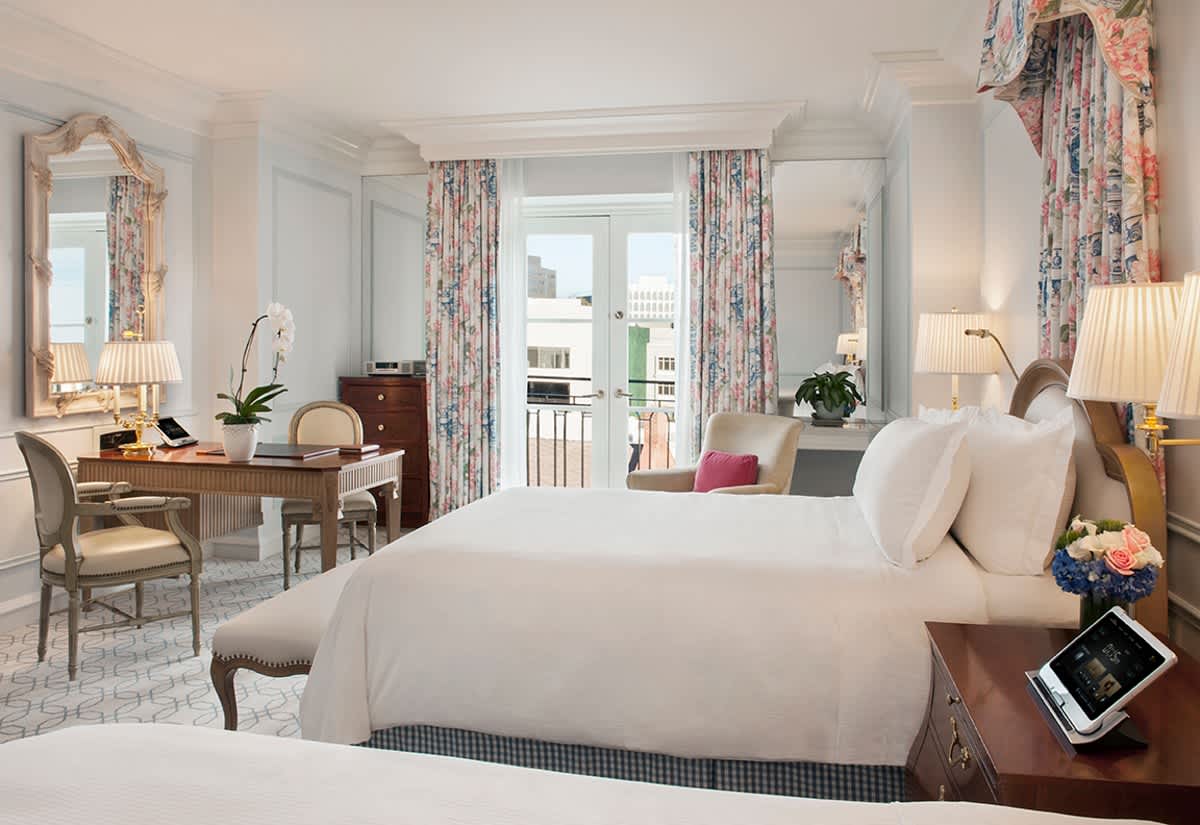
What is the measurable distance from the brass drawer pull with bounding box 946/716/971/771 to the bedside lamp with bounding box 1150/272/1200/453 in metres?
0.67

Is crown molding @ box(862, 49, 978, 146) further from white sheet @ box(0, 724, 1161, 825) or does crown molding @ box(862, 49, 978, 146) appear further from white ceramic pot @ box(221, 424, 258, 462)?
white sheet @ box(0, 724, 1161, 825)

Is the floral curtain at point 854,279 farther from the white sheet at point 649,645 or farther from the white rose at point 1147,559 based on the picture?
the white rose at point 1147,559

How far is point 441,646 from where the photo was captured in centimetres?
219

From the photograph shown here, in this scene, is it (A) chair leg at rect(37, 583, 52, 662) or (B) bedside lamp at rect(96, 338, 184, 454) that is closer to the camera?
(A) chair leg at rect(37, 583, 52, 662)

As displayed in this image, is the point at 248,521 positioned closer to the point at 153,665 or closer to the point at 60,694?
the point at 153,665

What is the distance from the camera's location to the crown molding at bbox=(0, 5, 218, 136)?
3.68 metres

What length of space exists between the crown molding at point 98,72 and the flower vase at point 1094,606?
14.7ft

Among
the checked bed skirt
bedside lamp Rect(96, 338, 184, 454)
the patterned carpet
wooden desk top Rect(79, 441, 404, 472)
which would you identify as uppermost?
bedside lamp Rect(96, 338, 184, 454)

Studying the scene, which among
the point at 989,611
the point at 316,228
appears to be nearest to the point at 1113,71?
the point at 989,611

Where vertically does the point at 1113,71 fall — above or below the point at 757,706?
above

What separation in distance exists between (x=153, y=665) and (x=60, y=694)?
358 millimetres

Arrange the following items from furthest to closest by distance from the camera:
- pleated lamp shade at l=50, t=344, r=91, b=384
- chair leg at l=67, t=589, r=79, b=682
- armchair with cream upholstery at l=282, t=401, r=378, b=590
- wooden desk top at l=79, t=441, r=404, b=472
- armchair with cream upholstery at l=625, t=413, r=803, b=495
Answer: armchair with cream upholstery at l=282, t=401, r=378, b=590 → armchair with cream upholstery at l=625, t=413, r=803, b=495 → pleated lamp shade at l=50, t=344, r=91, b=384 → wooden desk top at l=79, t=441, r=404, b=472 → chair leg at l=67, t=589, r=79, b=682

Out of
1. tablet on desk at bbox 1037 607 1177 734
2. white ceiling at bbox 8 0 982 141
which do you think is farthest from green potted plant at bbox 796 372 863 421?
tablet on desk at bbox 1037 607 1177 734

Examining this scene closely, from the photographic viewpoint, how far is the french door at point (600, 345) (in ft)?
18.6
